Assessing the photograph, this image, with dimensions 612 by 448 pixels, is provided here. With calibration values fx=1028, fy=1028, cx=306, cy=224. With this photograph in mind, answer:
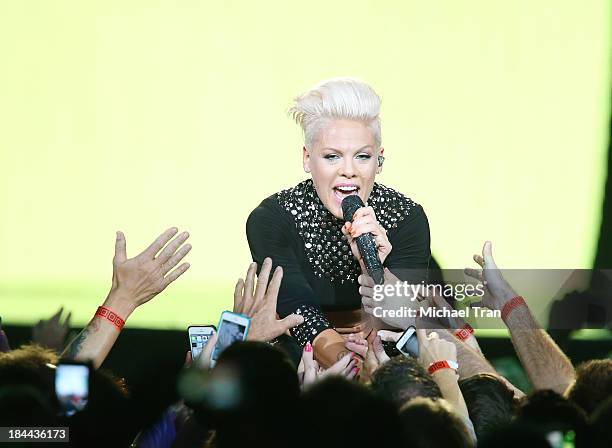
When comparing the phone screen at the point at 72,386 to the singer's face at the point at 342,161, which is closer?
the phone screen at the point at 72,386

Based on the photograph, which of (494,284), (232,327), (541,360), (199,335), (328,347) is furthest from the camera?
(328,347)

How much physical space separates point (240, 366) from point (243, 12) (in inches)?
126

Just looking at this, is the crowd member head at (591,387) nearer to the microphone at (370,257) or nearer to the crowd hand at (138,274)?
the microphone at (370,257)

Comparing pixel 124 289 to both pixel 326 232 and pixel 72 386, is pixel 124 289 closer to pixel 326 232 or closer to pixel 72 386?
pixel 72 386

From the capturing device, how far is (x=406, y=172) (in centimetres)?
518

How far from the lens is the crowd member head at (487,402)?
8.54ft

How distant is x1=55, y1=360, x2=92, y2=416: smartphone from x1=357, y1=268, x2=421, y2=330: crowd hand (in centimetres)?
154

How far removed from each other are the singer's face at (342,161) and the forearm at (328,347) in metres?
0.59

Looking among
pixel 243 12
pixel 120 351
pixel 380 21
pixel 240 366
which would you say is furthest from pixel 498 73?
pixel 240 366

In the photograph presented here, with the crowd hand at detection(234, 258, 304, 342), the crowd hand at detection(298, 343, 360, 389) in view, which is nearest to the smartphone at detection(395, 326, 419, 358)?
the crowd hand at detection(298, 343, 360, 389)

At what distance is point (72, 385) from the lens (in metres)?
2.35

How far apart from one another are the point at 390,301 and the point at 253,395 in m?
1.66

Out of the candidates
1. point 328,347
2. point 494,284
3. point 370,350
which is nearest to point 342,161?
point 328,347

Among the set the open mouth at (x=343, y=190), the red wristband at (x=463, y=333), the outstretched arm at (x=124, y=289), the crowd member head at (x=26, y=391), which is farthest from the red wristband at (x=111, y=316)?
the open mouth at (x=343, y=190)
